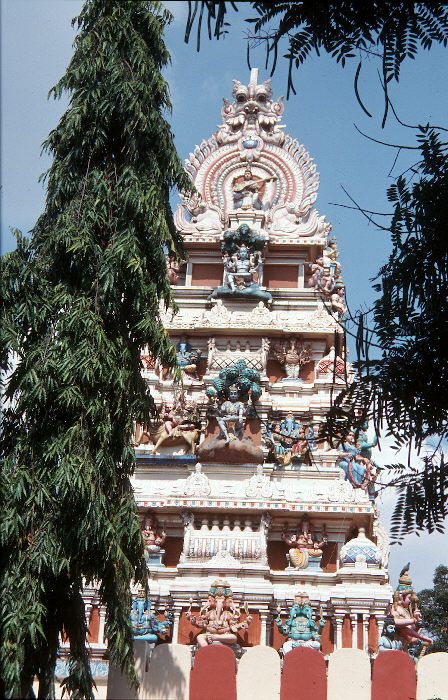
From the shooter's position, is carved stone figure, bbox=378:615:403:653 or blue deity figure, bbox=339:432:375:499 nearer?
carved stone figure, bbox=378:615:403:653

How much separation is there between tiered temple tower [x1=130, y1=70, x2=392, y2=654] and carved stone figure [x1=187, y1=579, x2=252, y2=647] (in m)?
0.76

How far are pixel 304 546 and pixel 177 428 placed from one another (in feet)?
11.3

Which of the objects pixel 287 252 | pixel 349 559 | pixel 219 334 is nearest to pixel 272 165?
pixel 287 252

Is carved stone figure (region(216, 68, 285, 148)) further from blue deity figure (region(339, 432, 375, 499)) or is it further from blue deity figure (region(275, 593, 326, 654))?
blue deity figure (region(275, 593, 326, 654))

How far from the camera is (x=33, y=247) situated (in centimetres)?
1034

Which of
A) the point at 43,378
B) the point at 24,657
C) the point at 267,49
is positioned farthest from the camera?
the point at 43,378

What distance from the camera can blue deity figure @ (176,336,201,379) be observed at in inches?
765

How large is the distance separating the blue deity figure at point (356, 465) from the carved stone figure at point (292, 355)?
7.35 feet

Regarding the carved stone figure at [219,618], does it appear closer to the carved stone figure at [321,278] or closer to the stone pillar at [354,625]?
the stone pillar at [354,625]

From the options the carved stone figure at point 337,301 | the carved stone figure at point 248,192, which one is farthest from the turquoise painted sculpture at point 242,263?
the carved stone figure at point 337,301

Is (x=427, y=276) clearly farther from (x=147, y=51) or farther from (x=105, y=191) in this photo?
(x=147, y=51)

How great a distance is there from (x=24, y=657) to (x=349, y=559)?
8.67m

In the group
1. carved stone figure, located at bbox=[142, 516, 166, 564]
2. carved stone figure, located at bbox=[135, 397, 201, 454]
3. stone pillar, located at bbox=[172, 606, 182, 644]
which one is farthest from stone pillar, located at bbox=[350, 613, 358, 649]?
carved stone figure, located at bbox=[135, 397, 201, 454]

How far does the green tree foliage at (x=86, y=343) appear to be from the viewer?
9000 millimetres
